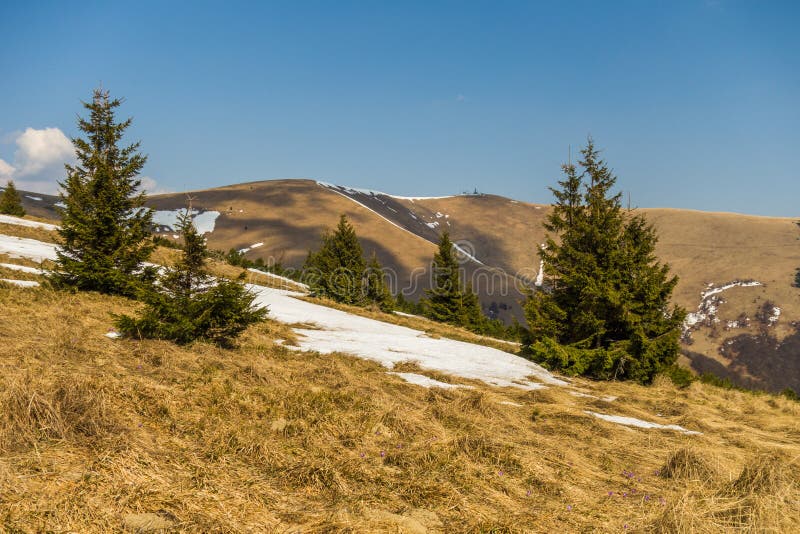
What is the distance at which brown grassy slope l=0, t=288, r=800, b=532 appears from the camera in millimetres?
3971

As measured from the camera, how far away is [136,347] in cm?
948

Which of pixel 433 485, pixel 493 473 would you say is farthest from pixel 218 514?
pixel 493 473

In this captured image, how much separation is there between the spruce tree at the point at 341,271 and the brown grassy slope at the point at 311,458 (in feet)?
98.8

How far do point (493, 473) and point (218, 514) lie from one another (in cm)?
311

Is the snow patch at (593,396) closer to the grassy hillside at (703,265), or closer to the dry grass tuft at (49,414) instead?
the dry grass tuft at (49,414)

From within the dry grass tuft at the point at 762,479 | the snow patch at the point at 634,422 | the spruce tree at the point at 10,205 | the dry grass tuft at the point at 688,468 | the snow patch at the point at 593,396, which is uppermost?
the spruce tree at the point at 10,205

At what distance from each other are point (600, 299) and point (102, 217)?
1754cm

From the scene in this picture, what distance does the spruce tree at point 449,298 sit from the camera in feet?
142

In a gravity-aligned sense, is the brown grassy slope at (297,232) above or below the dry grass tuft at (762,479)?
above

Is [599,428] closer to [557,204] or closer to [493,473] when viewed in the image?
[493,473]

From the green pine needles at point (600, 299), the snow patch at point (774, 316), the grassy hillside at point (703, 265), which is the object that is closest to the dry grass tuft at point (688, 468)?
the green pine needles at point (600, 299)

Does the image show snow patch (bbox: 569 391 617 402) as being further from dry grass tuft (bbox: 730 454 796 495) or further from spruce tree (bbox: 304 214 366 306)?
spruce tree (bbox: 304 214 366 306)

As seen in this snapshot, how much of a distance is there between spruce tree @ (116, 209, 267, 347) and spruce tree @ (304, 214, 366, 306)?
28.3 meters

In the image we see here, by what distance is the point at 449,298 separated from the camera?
4378 centimetres
